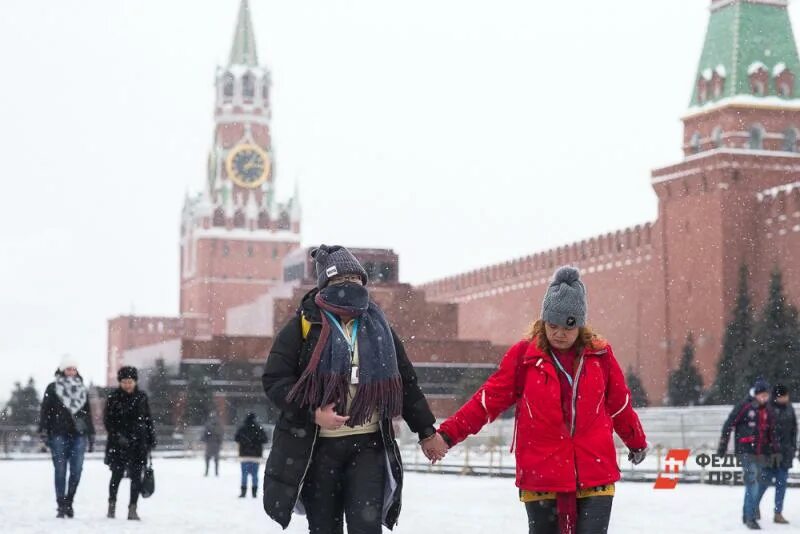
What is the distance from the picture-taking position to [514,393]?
429cm

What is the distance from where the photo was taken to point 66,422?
912 cm

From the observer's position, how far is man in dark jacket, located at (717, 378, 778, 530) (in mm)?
9297

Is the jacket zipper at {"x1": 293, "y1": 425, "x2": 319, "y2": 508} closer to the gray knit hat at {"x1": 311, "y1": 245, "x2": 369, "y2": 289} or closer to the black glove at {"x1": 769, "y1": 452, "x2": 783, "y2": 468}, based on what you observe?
the gray knit hat at {"x1": 311, "y1": 245, "x2": 369, "y2": 289}

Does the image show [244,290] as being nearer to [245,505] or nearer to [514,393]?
[245,505]

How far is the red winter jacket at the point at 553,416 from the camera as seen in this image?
4.13 meters

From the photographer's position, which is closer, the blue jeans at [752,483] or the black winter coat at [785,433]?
the blue jeans at [752,483]

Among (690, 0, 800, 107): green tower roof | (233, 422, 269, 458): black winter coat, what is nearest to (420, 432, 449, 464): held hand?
(233, 422, 269, 458): black winter coat

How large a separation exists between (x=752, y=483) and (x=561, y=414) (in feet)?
17.9

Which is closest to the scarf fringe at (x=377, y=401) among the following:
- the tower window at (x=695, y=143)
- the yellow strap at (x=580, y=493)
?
the yellow strap at (x=580, y=493)

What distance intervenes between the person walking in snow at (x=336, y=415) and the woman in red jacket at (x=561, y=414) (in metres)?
0.18

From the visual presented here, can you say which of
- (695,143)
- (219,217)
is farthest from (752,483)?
(219,217)

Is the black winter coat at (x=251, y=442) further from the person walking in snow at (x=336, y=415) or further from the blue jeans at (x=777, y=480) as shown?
the person walking in snow at (x=336, y=415)

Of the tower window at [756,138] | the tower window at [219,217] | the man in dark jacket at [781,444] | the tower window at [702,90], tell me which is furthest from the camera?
the tower window at [219,217]

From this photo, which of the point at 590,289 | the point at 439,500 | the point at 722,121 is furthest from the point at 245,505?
the point at 590,289
